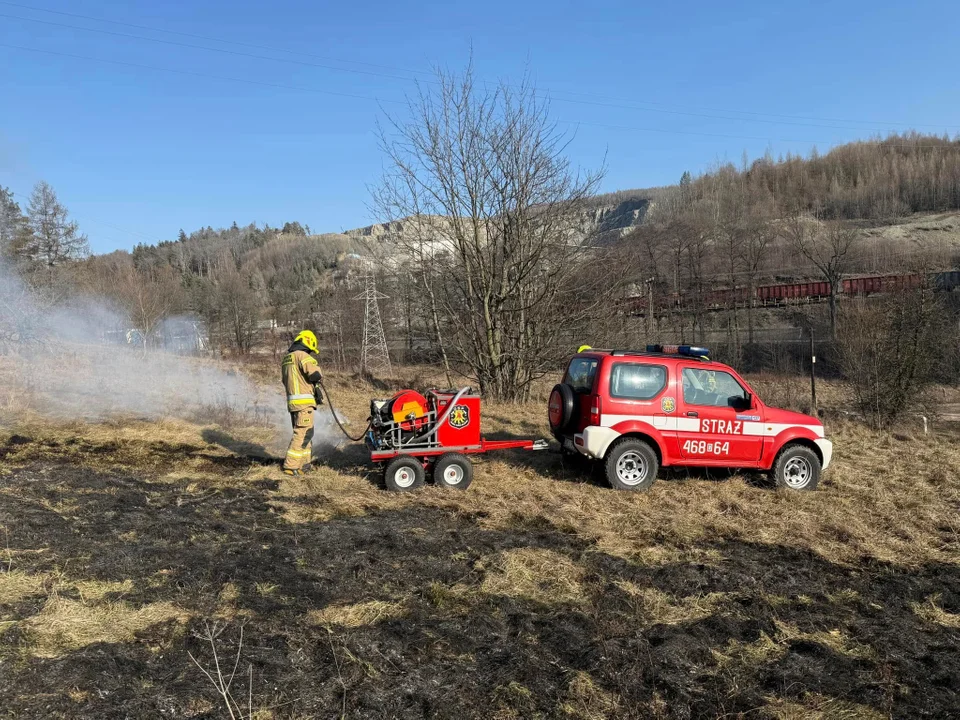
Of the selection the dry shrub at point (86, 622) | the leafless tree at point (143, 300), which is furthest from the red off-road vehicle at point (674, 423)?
the leafless tree at point (143, 300)

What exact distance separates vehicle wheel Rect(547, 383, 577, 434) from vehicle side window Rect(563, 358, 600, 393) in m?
0.18

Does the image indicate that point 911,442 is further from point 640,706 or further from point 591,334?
point 640,706

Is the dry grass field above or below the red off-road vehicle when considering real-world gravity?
below

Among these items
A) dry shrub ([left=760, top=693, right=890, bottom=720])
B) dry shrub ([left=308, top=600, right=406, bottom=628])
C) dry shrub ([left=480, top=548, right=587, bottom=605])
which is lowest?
dry shrub ([left=760, top=693, right=890, bottom=720])

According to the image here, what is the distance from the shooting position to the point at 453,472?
826 centimetres

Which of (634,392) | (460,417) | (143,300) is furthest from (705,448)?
(143,300)

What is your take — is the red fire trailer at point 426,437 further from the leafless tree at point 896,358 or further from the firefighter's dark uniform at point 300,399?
the leafless tree at point 896,358

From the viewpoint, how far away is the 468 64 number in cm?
838

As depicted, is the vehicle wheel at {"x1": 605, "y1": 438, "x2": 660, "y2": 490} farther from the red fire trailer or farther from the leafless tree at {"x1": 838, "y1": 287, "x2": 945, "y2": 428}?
the leafless tree at {"x1": 838, "y1": 287, "x2": 945, "y2": 428}

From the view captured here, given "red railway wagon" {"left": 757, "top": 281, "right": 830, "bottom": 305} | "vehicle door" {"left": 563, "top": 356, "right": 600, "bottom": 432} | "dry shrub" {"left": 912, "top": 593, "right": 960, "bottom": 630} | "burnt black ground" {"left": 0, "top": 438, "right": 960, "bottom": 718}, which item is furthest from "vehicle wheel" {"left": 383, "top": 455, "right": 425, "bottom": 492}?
"red railway wagon" {"left": 757, "top": 281, "right": 830, "bottom": 305}

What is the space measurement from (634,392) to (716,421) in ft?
4.08

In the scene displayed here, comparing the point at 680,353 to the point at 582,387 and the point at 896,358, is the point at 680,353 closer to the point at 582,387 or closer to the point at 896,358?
the point at 582,387

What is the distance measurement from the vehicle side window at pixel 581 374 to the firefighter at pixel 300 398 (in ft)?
11.9

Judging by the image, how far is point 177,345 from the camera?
111 ft
